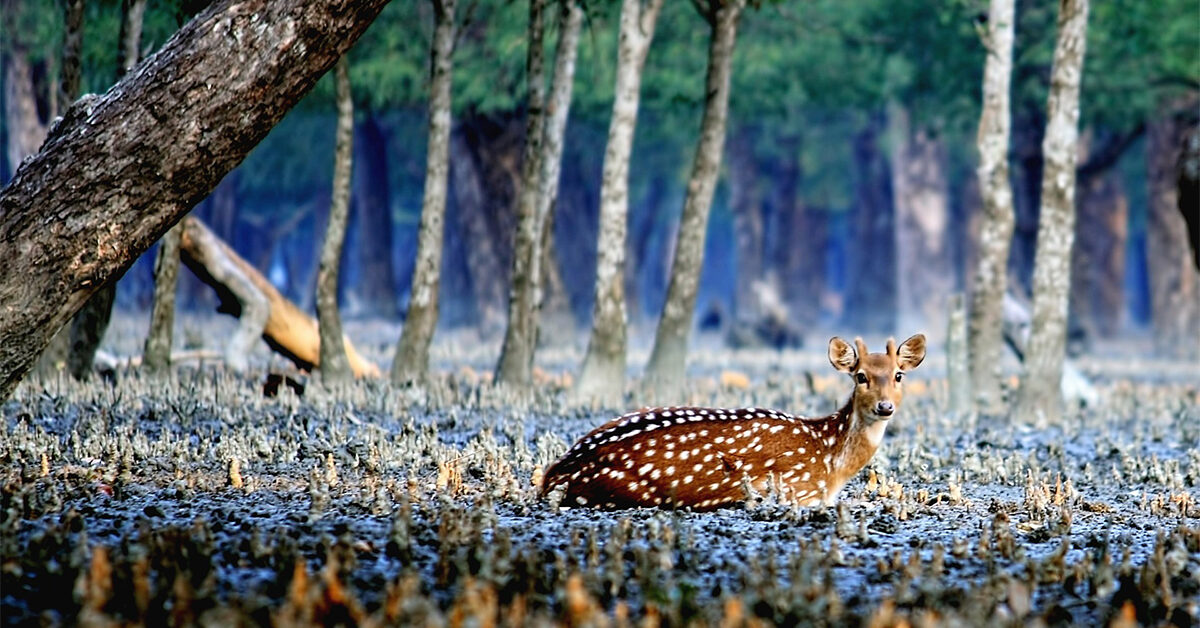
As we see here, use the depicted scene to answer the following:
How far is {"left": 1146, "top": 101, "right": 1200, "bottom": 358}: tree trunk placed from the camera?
3095 centimetres

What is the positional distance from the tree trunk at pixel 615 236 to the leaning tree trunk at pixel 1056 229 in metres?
3.92

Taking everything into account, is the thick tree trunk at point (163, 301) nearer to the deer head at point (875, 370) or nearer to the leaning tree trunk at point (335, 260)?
the leaning tree trunk at point (335, 260)

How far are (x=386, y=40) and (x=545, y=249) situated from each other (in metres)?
9.58

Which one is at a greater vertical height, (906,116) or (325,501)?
(906,116)

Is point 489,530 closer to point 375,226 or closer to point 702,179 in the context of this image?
point 702,179

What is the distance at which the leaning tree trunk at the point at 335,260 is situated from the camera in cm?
1528

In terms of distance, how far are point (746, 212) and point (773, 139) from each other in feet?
8.41

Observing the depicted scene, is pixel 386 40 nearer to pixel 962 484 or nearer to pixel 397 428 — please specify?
pixel 397 428

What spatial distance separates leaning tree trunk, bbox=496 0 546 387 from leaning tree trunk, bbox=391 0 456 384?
77 centimetres

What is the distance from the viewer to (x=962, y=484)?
33.8ft

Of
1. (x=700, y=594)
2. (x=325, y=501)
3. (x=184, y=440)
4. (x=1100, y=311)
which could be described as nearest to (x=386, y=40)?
(x=184, y=440)

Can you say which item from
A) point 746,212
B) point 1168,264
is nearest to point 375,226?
point 746,212

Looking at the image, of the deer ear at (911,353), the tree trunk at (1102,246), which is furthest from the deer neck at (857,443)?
the tree trunk at (1102,246)

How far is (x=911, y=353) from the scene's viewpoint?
8742 mm
